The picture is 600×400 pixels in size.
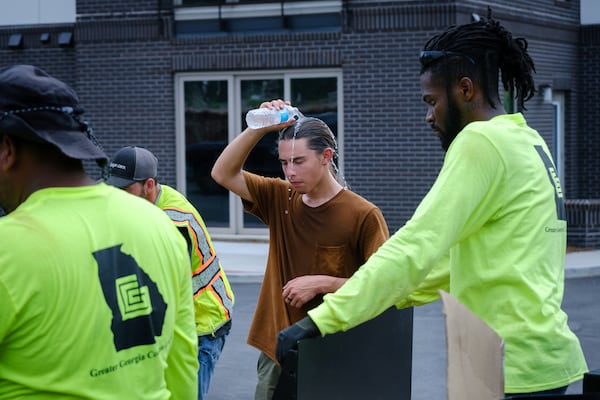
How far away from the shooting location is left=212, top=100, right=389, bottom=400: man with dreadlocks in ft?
14.6

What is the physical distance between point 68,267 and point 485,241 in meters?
1.31

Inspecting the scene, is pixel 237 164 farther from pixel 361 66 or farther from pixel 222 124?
pixel 222 124

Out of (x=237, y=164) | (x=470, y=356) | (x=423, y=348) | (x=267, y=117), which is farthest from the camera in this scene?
(x=423, y=348)

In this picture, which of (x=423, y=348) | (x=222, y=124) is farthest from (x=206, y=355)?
(x=222, y=124)

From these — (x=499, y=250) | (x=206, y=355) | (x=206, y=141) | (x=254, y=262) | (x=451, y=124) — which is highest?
(x=206, y=141)

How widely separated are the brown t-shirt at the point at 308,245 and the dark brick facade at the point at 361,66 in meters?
10.9

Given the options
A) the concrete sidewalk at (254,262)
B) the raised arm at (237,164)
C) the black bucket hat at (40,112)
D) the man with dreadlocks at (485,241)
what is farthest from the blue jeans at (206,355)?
the concrete sidewalk at (254,262)

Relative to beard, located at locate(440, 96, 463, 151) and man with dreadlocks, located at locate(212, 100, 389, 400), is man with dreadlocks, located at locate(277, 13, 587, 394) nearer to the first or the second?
beard, located at locate(440, 96, 463, 151)

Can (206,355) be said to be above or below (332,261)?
below

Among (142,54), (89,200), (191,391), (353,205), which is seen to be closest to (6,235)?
(89,200)

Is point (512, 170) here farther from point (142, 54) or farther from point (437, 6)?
point (142, 54)

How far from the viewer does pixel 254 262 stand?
566 inches

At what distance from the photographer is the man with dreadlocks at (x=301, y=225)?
14.6 feet

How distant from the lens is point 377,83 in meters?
15.6
